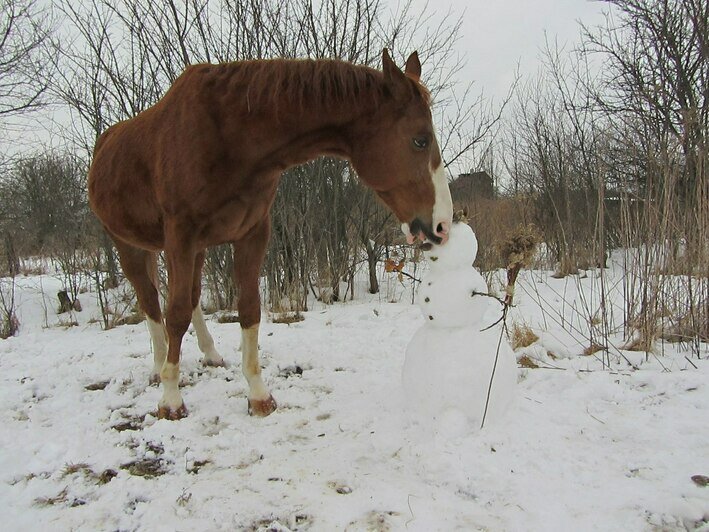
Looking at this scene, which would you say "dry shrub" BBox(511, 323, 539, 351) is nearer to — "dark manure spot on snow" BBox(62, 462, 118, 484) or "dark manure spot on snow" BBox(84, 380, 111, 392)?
"dark manure spot on snow" BBox(62, 462, 118, 484)

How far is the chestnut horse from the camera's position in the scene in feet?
6.60

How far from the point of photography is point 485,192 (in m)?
10.7

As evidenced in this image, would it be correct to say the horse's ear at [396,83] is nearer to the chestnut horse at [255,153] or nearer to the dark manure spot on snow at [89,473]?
the chestnut horse at [255,153]

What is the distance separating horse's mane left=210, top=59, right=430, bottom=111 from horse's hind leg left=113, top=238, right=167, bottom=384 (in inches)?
65.0

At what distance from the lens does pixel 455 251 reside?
207 centimetres

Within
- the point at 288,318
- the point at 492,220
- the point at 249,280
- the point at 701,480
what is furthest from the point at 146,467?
the point at 492,220

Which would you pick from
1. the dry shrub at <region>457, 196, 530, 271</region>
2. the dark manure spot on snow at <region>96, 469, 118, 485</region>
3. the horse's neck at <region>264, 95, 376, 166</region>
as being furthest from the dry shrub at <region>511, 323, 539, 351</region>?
the dark manure spot on snow at <region>96, 469, 118, 485</region>

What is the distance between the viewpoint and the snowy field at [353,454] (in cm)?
145

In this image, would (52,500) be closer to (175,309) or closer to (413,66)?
(175,309)

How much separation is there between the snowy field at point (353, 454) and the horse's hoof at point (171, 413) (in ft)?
0.25

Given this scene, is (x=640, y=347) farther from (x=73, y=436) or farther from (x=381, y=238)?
(x=381, y=238)

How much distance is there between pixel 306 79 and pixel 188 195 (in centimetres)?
84

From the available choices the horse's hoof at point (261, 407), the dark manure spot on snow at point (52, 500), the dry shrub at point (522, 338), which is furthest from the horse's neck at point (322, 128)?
the dry shrub at point (522, 338)

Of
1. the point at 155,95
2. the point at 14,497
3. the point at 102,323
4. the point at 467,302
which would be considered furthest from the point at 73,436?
the point at 155,95
